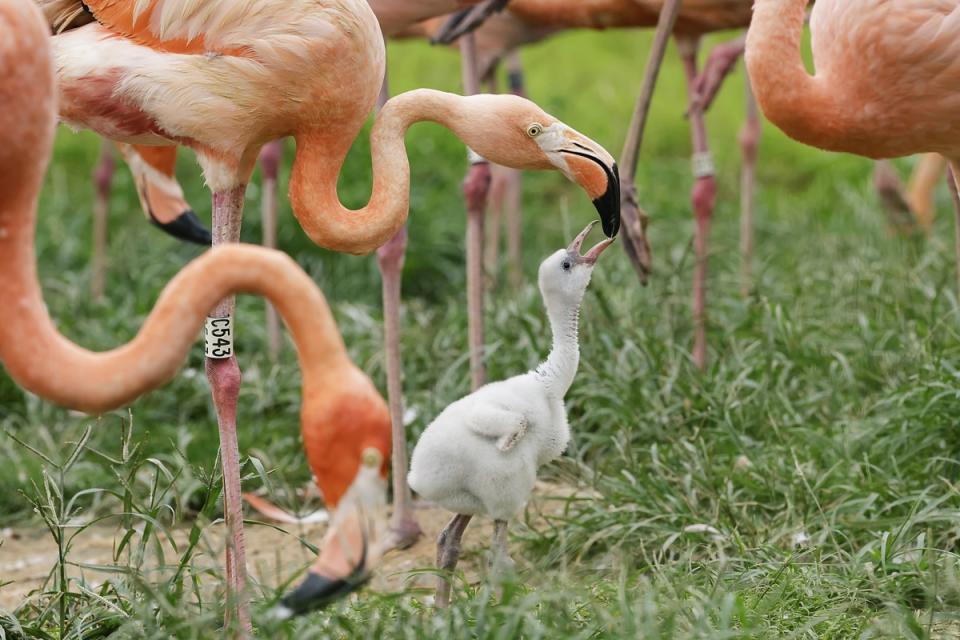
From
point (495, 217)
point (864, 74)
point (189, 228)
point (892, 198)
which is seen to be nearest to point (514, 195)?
point (495, 217)

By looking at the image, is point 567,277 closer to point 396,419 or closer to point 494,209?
point 396,419

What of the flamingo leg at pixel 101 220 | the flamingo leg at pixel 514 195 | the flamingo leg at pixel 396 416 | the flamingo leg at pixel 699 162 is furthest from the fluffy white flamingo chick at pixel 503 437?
the flamingo leg at pixel 101 220

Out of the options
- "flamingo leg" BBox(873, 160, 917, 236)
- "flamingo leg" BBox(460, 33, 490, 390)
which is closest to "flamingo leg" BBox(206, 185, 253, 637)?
"flamingo leg" BBox(460, 33, 490, 390)

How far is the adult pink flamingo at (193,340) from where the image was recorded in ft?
8.45

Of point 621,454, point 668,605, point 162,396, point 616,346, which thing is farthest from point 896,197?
point 668,605

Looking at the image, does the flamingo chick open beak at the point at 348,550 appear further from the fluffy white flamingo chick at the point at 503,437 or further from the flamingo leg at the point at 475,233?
the flamingo leg at the point at 475,233

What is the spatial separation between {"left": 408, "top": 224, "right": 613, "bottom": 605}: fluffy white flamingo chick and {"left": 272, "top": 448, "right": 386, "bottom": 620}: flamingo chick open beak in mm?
611

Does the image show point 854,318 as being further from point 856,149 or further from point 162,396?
point 162,396

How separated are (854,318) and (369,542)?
10.7ft

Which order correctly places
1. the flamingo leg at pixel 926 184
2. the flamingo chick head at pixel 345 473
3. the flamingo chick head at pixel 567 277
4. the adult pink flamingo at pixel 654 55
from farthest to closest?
the flamingo leg at pixel 926 184 → the adult pink flamingo at pixel 654 55 → the flamingo chick head at pixel 567 277 → the flamingo chick head at pixel 345 473

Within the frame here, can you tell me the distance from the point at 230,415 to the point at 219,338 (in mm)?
222

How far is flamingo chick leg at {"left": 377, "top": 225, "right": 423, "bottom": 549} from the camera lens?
15.0 ft

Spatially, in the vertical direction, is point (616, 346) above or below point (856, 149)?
below

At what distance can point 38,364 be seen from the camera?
2.66 metres
